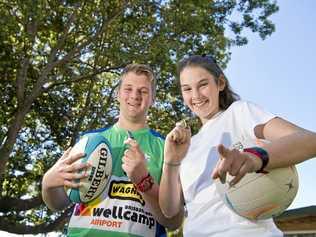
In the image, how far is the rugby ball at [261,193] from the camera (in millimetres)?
2479

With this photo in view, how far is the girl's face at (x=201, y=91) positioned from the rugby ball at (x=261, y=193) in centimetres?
71

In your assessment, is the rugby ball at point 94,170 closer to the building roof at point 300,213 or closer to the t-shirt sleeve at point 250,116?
the t-shirt sleeve at point 250,116

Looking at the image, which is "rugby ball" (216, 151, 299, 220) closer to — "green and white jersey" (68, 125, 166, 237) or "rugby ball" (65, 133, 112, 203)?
"green and white jersey" (68, 125, 166, 237)

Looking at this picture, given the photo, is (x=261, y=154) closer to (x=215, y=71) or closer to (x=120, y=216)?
(x=215, y=71)

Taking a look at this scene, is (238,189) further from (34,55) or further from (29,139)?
(29,139)

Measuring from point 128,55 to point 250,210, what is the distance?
1143 centimetres

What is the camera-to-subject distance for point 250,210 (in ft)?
8.49

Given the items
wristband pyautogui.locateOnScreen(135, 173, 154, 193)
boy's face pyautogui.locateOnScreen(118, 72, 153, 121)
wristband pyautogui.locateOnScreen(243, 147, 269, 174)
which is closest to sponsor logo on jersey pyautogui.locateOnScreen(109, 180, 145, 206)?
wristband pyautogui.locateOnScreen(135, 173, 154, 193)

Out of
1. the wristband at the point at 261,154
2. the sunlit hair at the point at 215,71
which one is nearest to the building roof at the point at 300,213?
the sunlit hair at the point at 215,71

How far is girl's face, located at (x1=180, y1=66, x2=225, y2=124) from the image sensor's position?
3240 millimetres

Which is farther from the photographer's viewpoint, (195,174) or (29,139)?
(29,139)

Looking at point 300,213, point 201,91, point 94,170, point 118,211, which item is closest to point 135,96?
point 94,170

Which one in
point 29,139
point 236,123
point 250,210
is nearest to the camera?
point 250,210

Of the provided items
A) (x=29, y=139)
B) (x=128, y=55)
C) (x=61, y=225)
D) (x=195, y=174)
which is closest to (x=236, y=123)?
(x=195, y=174)
